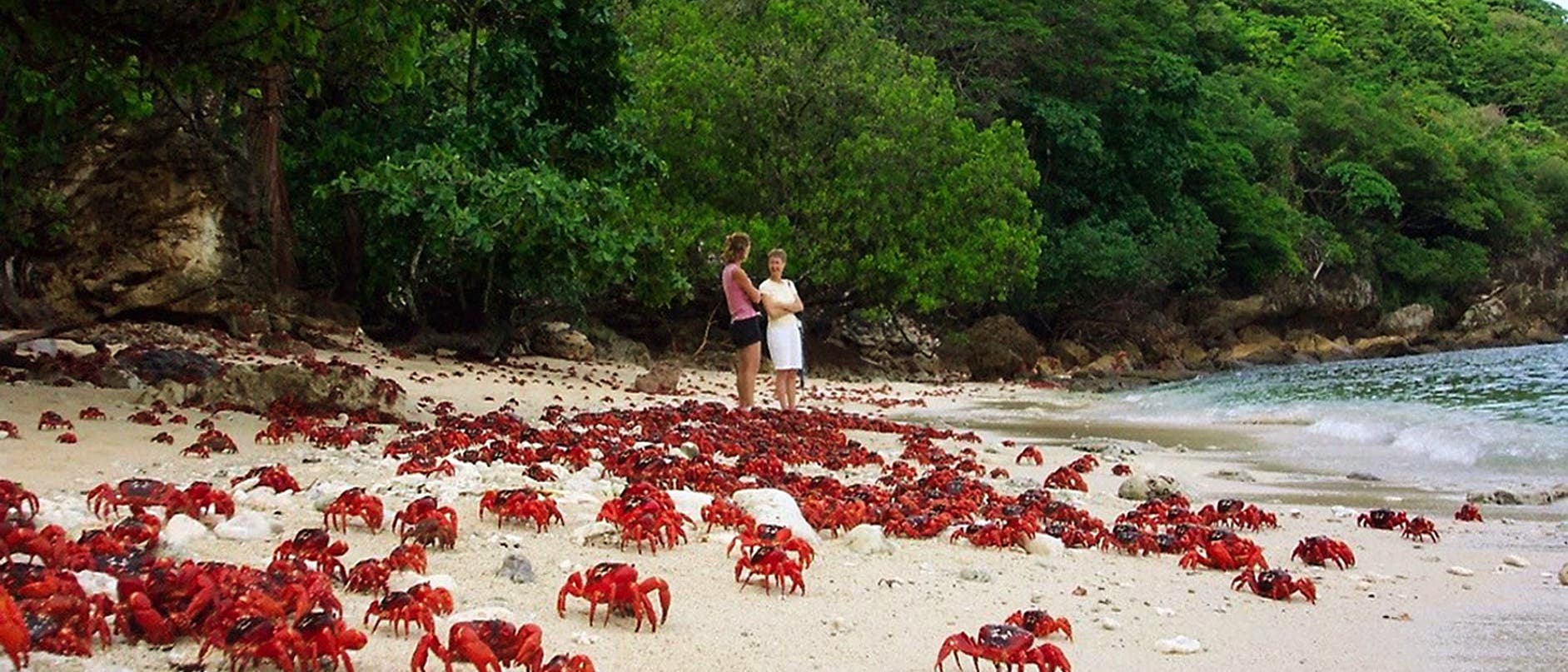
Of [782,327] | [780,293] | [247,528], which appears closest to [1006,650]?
[247,528]

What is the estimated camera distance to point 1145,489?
8406 millimetres

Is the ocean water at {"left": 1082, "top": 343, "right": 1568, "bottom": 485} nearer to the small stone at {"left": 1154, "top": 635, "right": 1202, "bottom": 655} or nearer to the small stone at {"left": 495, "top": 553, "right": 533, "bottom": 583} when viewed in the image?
the small stone at {"left": 1154, "top": 635, "right": 1202, "bottom": 655}

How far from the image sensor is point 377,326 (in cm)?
1998

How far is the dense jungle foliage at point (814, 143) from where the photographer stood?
1169cm

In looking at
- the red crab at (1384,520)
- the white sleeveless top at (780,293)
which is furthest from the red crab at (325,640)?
the white sleeveless top at (780,293)

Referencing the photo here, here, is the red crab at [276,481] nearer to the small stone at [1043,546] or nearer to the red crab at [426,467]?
the red crab at [426,467]

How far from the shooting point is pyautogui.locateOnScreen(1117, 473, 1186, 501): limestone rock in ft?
27.3

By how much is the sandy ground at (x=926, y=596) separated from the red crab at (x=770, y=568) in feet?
0.19

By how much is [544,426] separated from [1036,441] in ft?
18.4

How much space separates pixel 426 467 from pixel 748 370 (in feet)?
20.8

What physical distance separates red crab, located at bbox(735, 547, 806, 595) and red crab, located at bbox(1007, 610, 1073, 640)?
750 mm

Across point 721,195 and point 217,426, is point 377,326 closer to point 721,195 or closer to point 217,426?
point 721,195

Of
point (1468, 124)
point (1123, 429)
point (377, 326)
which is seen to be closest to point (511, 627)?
point (1123, 429)

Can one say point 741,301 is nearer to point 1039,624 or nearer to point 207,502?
point 207,502
